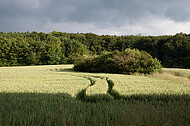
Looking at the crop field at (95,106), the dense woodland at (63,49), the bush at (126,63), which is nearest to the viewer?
the crop field at (95,106)

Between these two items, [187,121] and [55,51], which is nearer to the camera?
[187,121]

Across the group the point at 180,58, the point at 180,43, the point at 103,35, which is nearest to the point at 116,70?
Result: the point at 180,58

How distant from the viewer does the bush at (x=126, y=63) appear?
16219 mm

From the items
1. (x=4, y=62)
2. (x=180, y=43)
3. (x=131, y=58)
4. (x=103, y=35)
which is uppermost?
(x=103, y=35)

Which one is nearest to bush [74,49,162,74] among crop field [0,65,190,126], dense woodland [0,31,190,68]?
crop field [0,65,190,126]

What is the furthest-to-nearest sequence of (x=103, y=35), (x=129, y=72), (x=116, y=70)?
(x=103, y=35)
(x=116, y=70)
(x=129, y=72)

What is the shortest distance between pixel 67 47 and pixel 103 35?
22312 millimetres

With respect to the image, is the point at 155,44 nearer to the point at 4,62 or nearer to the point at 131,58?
the point at 131,58

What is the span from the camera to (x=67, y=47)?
177 feet

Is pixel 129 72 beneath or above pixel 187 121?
beneath

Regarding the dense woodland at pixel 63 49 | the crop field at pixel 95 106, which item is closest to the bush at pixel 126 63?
the crop field at pixel 95 106

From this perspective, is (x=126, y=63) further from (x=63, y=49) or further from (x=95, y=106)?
(x=63, y=49)

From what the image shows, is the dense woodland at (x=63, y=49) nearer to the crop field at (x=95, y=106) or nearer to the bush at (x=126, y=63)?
the bush at (x=126, y=63)

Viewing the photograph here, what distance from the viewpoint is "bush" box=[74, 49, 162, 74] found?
53.2 feet
